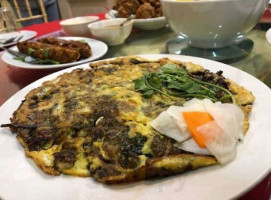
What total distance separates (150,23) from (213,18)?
730 mm

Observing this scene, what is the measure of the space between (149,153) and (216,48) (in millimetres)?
1132

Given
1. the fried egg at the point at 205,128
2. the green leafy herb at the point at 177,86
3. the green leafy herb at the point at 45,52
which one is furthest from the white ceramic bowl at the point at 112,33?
the fried egg at the point at 205,128

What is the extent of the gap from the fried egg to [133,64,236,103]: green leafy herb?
A: 16 cm

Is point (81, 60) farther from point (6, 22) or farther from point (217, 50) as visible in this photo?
point (6, 22)

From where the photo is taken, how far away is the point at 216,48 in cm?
177

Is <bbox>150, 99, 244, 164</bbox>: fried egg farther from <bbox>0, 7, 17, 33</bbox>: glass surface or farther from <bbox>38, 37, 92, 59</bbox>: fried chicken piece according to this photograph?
<bbox>0, 7, 17, 33</bbox>: glass surface

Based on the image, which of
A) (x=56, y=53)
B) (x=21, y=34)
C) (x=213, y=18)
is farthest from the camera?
(x=21, y=34)

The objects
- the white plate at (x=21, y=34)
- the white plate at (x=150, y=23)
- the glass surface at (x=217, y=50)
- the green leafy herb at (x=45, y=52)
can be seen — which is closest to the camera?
the glass surface at (x=217, y=50)

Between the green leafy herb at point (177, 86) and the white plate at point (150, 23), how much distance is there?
39.9 inches

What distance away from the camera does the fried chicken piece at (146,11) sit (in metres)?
2.20

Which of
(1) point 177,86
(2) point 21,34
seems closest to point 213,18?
(1) point 177,86

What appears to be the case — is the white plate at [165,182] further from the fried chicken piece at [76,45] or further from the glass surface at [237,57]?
the fried chicken piece at [76,45]

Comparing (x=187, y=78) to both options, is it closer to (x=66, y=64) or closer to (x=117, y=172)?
(x=117, y=172)

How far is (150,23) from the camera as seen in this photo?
2.18 meters
